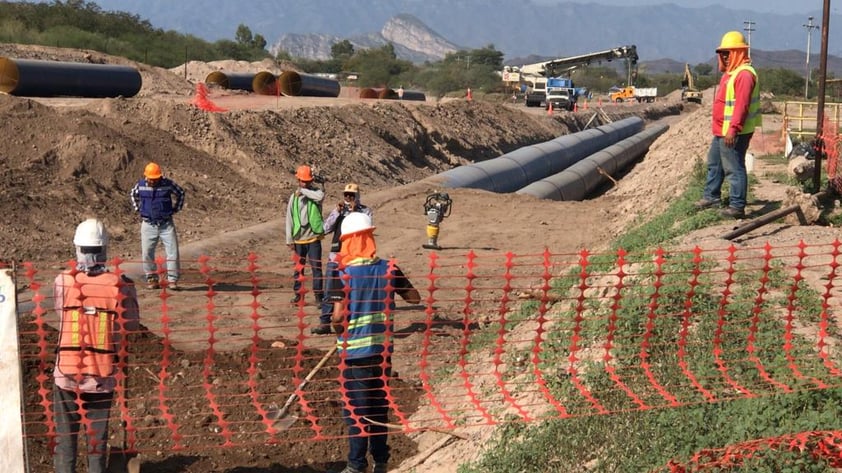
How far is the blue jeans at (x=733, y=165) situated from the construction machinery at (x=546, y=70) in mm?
38049

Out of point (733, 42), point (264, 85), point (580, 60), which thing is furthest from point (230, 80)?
point (733, 42)

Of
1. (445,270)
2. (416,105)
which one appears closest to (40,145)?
(445,270)

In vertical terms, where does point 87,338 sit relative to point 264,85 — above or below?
below

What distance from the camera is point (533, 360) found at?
7.30 m

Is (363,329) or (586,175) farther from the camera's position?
(586,175)

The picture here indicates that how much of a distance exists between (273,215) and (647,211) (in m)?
6.69

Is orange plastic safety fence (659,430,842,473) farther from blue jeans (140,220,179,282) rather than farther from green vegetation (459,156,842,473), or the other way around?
blue jeans (140,220,179,282)

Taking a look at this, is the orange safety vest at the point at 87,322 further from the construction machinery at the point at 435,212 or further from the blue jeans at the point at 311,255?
the construction machinery at the point at 435,212

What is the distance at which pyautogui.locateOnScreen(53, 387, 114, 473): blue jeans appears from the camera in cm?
551

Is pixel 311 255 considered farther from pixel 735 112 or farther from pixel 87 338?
pixel 87 338

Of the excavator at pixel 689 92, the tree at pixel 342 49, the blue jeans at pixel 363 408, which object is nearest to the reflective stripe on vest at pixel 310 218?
the blue jeans at pixel 363 408

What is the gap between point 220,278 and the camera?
1227cm

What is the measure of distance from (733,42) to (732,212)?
5.69 ft

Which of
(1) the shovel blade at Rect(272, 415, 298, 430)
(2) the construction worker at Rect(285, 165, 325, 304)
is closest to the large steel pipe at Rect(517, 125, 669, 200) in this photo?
(2) the construction worker at Rect(285, 165, 325, 304)
